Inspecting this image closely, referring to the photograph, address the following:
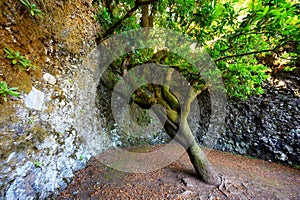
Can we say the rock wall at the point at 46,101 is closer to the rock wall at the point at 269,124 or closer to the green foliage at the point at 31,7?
the green foliage at the point at 31,7

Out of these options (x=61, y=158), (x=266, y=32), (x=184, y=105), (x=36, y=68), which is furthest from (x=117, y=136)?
(x=266, y=32)

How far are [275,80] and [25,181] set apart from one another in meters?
6.00

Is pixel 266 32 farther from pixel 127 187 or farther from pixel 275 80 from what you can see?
pixel 275 80

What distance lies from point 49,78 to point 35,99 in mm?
369

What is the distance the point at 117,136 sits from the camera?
11.8 feet

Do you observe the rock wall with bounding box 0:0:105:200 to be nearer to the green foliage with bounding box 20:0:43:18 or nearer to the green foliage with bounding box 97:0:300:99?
the green foliage with bounding box 20:0:43:18

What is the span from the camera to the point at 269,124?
3.88 metres

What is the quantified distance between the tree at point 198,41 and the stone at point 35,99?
140cm

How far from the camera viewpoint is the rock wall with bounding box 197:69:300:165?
3.60 m

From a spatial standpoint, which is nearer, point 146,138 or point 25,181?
point 25,181

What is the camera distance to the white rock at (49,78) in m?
1.79

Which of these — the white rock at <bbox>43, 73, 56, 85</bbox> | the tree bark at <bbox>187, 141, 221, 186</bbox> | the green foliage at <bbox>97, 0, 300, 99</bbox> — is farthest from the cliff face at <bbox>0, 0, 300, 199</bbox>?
the tree bark at <bbox>187, 141, 221, 186</bbox>

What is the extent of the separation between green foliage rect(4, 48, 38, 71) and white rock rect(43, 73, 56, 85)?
0.21 meters

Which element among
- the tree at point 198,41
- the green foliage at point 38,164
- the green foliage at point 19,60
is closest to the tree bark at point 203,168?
the tree at point 198,41
